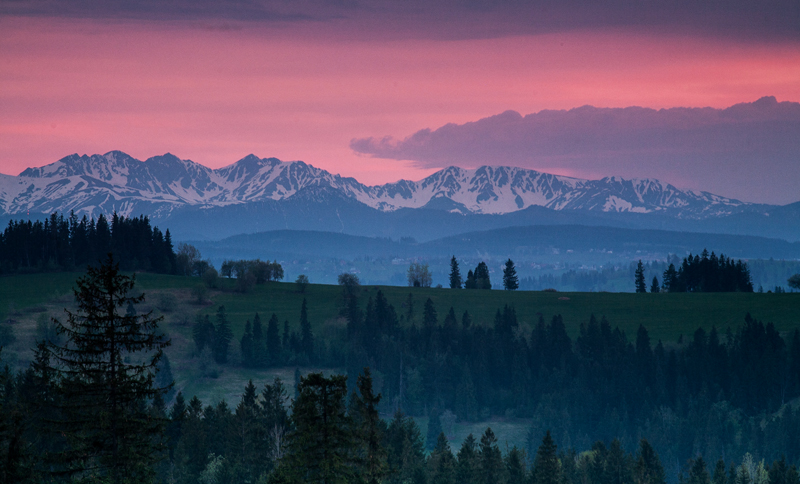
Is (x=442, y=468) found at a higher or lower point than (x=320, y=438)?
lower

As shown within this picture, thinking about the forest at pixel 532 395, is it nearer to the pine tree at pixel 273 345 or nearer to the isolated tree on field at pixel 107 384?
the pine tree at pixel 273 345

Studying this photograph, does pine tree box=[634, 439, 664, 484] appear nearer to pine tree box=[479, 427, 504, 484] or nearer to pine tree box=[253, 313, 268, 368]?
pine tree box=[479, 427, 504, 484]

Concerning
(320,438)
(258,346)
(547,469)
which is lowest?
(547,469)

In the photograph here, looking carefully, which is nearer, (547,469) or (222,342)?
(547,469)

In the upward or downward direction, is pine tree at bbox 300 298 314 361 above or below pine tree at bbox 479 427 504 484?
above

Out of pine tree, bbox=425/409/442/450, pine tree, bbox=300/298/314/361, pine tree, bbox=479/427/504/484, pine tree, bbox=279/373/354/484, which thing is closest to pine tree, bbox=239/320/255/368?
pine tree, bbox=300/298/314/361

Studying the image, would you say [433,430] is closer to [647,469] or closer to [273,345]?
[273,345]

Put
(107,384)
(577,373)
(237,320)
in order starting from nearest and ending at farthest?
1. (107,384)
2. (577,373)
3. (237,320)

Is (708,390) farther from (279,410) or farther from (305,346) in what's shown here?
(279,410)

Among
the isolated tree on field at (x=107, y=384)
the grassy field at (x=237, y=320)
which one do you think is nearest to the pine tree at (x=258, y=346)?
the grassy field at (x=237, y=320)

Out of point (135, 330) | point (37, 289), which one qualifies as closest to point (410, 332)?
point (37, 289)

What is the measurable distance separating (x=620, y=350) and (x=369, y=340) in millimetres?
61526

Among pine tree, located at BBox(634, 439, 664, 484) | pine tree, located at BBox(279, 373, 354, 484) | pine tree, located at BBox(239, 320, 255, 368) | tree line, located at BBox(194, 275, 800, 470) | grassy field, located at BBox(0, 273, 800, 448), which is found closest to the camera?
Answer: pine tree, located at BBox(279, 373, 354, 484)

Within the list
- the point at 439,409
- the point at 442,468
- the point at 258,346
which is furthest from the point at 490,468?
the point at 258,346
